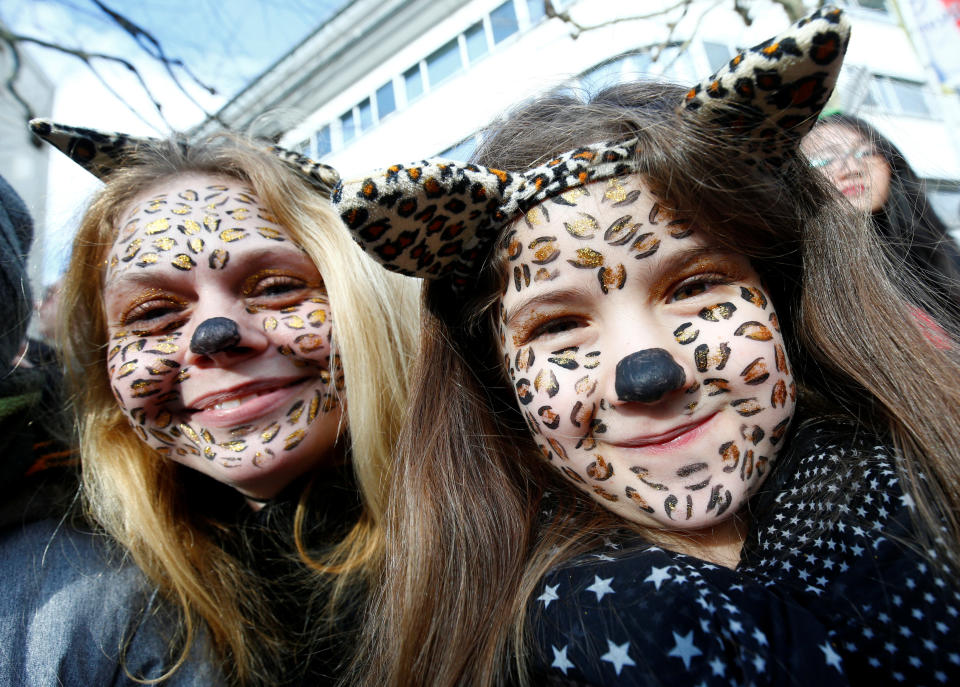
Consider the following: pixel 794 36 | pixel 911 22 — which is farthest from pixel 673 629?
pixel 911 22

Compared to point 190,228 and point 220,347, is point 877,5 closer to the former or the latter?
point 190,228

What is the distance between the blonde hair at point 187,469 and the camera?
1.36 meters

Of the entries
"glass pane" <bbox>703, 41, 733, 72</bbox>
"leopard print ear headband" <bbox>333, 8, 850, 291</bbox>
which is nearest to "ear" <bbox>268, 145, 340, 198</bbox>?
"leopard print ear headband" <bbox>333, 8, 850, 291</bbox>

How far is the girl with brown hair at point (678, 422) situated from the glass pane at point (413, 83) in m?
7.03

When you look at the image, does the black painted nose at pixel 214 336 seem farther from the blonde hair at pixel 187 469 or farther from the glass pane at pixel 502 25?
the glass pane at pixel 502 25

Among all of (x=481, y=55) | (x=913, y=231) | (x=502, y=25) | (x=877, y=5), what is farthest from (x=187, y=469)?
(x=877, y=5)

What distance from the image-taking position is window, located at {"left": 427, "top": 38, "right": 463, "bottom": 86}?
24.1 ft

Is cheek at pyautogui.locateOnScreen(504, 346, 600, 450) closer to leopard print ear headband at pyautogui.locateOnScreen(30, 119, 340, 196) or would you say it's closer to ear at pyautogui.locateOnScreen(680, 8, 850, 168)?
ear at pyautogui.locateOnScreen(680, 8, 850, 168)

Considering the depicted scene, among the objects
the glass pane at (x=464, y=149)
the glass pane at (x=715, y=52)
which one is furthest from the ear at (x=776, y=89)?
the glass pane at (x=715, y=52)

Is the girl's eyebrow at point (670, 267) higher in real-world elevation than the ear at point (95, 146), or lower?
lower

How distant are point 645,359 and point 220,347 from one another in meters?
0.86

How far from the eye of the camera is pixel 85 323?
1602 mm

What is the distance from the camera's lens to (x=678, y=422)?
0.92 metres

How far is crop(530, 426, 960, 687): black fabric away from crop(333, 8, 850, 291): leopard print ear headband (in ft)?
1.74
